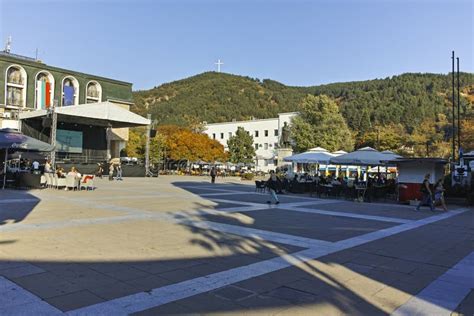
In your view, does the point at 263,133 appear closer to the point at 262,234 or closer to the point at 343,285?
the point at 262,234

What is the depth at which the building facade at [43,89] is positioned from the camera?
147ft

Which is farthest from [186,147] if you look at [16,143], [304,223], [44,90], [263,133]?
[304,223]

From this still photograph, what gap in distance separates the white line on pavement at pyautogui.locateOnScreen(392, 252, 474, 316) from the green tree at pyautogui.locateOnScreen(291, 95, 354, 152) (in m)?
50.5

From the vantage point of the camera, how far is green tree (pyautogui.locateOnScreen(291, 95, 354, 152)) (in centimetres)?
5653

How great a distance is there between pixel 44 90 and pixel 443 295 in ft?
167

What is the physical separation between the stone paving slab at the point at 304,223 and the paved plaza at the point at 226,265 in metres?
0.05

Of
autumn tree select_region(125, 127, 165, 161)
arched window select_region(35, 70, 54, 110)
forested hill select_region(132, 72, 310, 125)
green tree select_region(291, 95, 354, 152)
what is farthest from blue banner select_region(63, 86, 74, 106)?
forested hill select_region(132, 72, 310, 125)

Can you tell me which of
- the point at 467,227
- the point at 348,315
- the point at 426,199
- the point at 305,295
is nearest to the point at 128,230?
the point at 305,295

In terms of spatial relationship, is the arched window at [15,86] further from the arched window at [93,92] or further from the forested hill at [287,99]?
the forested hill at [287,99]

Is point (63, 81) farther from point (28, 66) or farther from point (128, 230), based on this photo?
point (128, 230)

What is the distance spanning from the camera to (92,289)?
4883 millimetres

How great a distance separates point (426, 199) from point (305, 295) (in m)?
13.0

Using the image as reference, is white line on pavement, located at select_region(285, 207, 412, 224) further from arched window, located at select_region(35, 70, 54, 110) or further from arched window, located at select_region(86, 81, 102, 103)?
arched window, located at select_region(86, 81, 102, 103)


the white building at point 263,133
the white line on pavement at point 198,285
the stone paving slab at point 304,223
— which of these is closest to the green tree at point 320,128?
the white building at point 263,133
